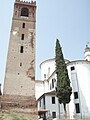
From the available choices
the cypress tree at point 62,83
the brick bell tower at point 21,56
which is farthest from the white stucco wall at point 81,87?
the brick bell tower at point 21,56

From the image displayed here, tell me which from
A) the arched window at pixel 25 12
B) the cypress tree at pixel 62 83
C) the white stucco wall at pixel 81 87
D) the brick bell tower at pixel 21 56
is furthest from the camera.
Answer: the arched window at pixel 25 12

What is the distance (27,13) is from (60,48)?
314 inches

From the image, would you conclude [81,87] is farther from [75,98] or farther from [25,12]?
[25,12]

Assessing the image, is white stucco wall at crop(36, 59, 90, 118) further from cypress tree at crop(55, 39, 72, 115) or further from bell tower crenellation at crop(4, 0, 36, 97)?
bell tower crenellation at crop(4, 0, 36, 97)

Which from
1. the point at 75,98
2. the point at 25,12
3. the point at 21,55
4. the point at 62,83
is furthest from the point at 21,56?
the point at 75,98

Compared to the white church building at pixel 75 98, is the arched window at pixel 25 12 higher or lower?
higher

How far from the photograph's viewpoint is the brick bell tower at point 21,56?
72.9ft

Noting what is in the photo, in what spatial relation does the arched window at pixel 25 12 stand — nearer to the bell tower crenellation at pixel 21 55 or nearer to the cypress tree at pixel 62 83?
the bell tower crenellation at pixel 21 55

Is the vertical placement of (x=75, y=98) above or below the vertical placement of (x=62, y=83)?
below

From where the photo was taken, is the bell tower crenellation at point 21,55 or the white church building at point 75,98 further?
the white church building at point 75,98

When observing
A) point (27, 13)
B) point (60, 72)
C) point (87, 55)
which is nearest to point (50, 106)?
point (60, 72)

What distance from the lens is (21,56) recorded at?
79.9ft

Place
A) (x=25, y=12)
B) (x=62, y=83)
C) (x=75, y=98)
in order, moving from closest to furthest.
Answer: (x=62, y=83) → (x=75, y=98) → (x=25, y=12)

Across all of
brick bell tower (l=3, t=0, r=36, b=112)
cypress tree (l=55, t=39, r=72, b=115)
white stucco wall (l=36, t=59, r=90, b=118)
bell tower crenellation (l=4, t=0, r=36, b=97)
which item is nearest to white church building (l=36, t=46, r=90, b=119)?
white stucco wall (l=36, t=59, r=90, b=118)
